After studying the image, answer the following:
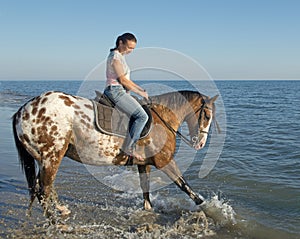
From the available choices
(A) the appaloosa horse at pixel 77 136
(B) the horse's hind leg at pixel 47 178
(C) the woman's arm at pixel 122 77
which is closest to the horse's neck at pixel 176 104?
(A) the appaloosa horse at pixel 77 136

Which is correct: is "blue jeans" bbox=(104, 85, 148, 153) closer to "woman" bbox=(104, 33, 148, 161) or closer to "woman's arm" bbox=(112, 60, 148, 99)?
"woman" bbox=(104, 33, 148, 161)

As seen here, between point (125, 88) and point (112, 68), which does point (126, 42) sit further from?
point (125, 88)

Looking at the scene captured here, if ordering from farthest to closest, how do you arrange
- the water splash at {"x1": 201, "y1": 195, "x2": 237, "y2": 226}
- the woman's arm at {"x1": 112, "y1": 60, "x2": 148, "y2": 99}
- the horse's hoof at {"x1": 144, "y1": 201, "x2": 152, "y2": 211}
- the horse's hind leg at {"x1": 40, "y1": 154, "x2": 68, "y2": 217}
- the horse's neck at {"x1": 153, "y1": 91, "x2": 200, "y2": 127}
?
the horse's hoof at {"x1": 144, "y1": 201, "x2": 152, "y2": 211} < the horse's neck at {"x1": 153, "y1": 91, "x2": 200, "y2": 127} < the water splash at {"x1": 201, "y1": 195, "x2": 237, "y2": 226} < the horse's hind leg at {"x1": 40, "y1": 154, "x2": 68, "y2": 217} < the woman's arm at {"x1": 112, "y1": 60, "x2": 148, "y2": 99}

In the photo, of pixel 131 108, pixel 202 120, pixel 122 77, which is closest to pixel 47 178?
pixel 131 108

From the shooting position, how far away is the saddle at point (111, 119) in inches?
222

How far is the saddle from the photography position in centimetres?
565

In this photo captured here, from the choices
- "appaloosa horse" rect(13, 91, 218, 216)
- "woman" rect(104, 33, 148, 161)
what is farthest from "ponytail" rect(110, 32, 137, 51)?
"appaloosa horse" rect(13, 91, 218, 216)

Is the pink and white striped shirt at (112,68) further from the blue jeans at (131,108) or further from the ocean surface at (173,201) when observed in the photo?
the ocean surface at (173,201)

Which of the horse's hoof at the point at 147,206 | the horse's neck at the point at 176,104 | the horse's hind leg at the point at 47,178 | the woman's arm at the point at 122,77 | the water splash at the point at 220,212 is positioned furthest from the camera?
the horse's hoof at the point at 147,206

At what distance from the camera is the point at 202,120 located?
21.4 ft

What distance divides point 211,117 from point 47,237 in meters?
3.64

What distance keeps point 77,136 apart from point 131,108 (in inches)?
40.7

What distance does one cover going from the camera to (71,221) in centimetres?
604

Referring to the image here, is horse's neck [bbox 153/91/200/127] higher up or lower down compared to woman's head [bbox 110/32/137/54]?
lower down
